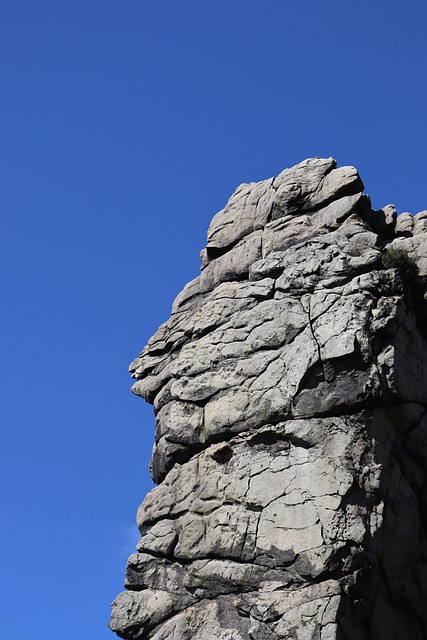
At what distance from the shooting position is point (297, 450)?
27875 mm

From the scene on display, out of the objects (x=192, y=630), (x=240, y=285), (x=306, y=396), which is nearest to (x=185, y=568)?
(x=192, y=630)

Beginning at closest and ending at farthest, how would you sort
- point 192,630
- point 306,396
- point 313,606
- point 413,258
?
point 313,606 < point 192,630 < point 306,396 < point 413,258

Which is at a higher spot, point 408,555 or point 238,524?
point 238,524

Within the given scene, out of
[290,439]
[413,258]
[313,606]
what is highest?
[413,258]

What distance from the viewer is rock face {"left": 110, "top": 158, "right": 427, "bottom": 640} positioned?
2603cm

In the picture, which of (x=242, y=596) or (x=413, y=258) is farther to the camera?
(x=413, y=258)

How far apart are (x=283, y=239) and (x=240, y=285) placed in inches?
89.2

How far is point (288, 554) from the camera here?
86.2ft

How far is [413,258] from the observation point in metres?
32.7

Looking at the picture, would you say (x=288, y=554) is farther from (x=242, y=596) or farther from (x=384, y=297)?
(x=384, y=297)

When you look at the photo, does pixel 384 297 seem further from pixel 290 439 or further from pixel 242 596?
pixel 242 596

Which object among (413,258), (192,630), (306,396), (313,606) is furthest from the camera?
(413,258)

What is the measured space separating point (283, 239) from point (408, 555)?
11650 millimetres

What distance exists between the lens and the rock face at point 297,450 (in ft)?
85.4
